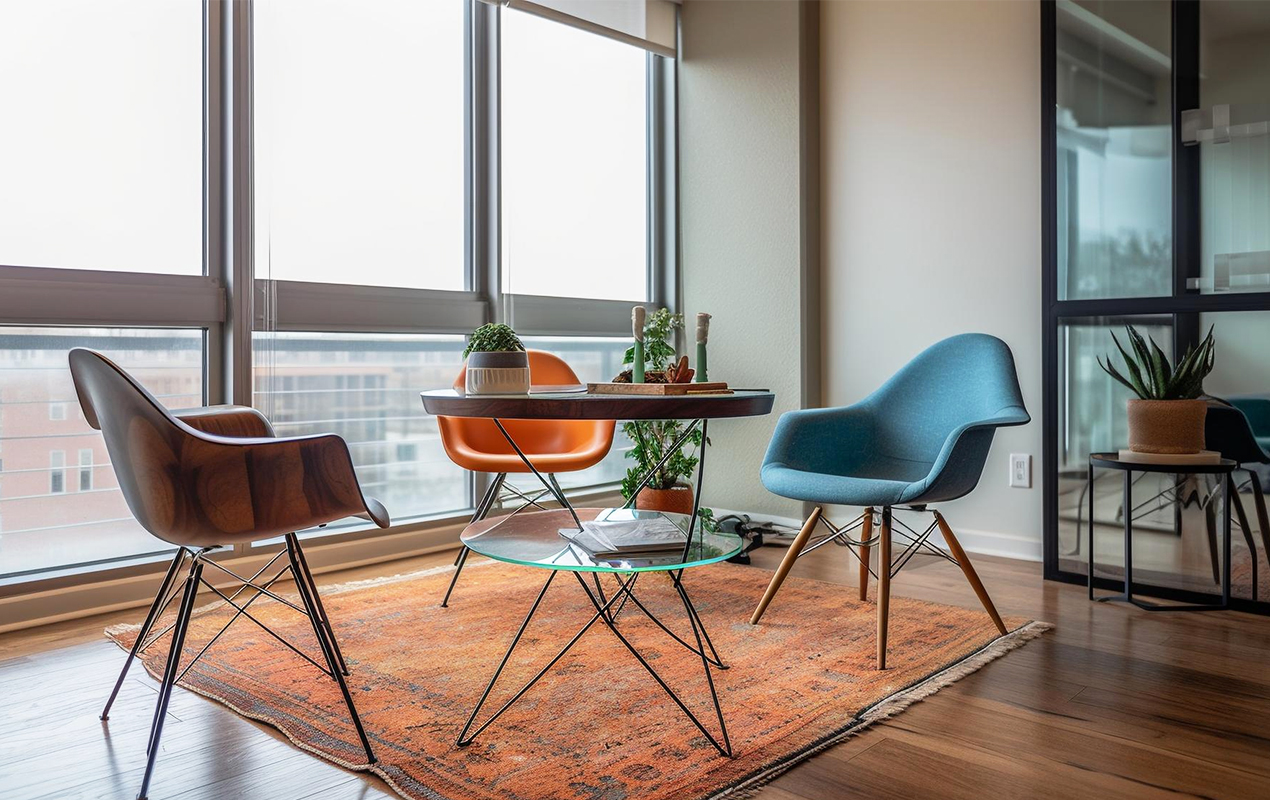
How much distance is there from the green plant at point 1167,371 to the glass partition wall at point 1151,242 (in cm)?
4

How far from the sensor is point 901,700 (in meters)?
2.07

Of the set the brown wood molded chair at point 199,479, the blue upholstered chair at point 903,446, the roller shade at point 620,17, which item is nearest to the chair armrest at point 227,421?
the brown wood molded chair at point 199,479

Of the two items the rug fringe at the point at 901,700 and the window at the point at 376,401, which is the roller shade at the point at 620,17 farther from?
the rug fringe at the point at 901,700

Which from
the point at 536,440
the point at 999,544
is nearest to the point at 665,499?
the point at 536,440

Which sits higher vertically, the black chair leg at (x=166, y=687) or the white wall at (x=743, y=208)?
the white wall at (x=743, y=208)

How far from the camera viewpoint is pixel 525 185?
4.01m

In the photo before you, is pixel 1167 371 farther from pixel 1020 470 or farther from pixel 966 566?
pixel 966 566

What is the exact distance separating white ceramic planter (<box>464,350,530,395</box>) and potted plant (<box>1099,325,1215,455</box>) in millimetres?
1940

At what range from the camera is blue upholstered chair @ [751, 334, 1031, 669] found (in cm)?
237

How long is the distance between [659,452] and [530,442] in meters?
0.85

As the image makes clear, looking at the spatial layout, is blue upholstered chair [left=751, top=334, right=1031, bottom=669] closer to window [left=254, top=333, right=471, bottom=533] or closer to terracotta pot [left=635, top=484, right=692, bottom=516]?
terracotta pot [left=635, top=484, right=692, bottom=516]

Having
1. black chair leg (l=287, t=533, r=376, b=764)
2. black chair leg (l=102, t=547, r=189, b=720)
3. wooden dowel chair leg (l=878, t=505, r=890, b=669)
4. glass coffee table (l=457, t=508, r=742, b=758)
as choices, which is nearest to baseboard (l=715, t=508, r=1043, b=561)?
wooden dowel chair leg (l=878, t=505, r=890, b=669)

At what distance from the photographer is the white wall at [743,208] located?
13.4ft

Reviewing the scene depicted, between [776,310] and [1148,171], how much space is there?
1568 mm
